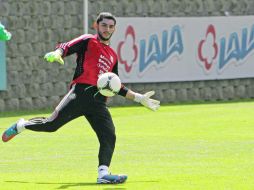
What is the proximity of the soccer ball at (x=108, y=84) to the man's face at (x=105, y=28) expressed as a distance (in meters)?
0.60

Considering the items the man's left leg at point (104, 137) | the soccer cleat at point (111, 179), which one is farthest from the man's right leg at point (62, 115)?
the soccer cleat at point (111, 179)

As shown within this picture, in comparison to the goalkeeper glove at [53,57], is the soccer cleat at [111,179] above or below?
below

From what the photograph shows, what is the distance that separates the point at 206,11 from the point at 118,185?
18.5 metres

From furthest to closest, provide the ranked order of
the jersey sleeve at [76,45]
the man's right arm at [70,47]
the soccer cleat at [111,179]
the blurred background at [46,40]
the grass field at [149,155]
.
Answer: the blurred background at [46,40] < the jersey sleeve at [76,45] < the man's right arm at [70,47] < the grass field at [149,155] < the soccer cleat at [111,179]

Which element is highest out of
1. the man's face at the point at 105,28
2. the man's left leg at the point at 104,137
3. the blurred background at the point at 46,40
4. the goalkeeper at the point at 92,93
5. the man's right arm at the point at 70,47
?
the man's face at the point at 105,28

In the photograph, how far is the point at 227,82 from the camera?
99.2ft

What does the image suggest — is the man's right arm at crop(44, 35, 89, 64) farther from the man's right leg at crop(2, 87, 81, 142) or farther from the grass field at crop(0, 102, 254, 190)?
the grass field at crop(0, 102, 254, 190)

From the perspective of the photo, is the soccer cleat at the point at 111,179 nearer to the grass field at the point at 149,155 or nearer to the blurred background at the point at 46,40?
the grass field at the point at 149,155

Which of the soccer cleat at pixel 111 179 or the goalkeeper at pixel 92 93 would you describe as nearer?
the soccer cleat at pixel 111 179

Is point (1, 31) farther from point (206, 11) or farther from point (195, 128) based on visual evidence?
point (206, 11)

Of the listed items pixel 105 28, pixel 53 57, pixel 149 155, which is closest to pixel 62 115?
pixel 53 57

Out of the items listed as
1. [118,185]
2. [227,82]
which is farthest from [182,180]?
[227,82]

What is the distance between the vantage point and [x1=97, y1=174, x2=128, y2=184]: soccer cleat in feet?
38.2

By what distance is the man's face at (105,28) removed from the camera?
1213 cm
